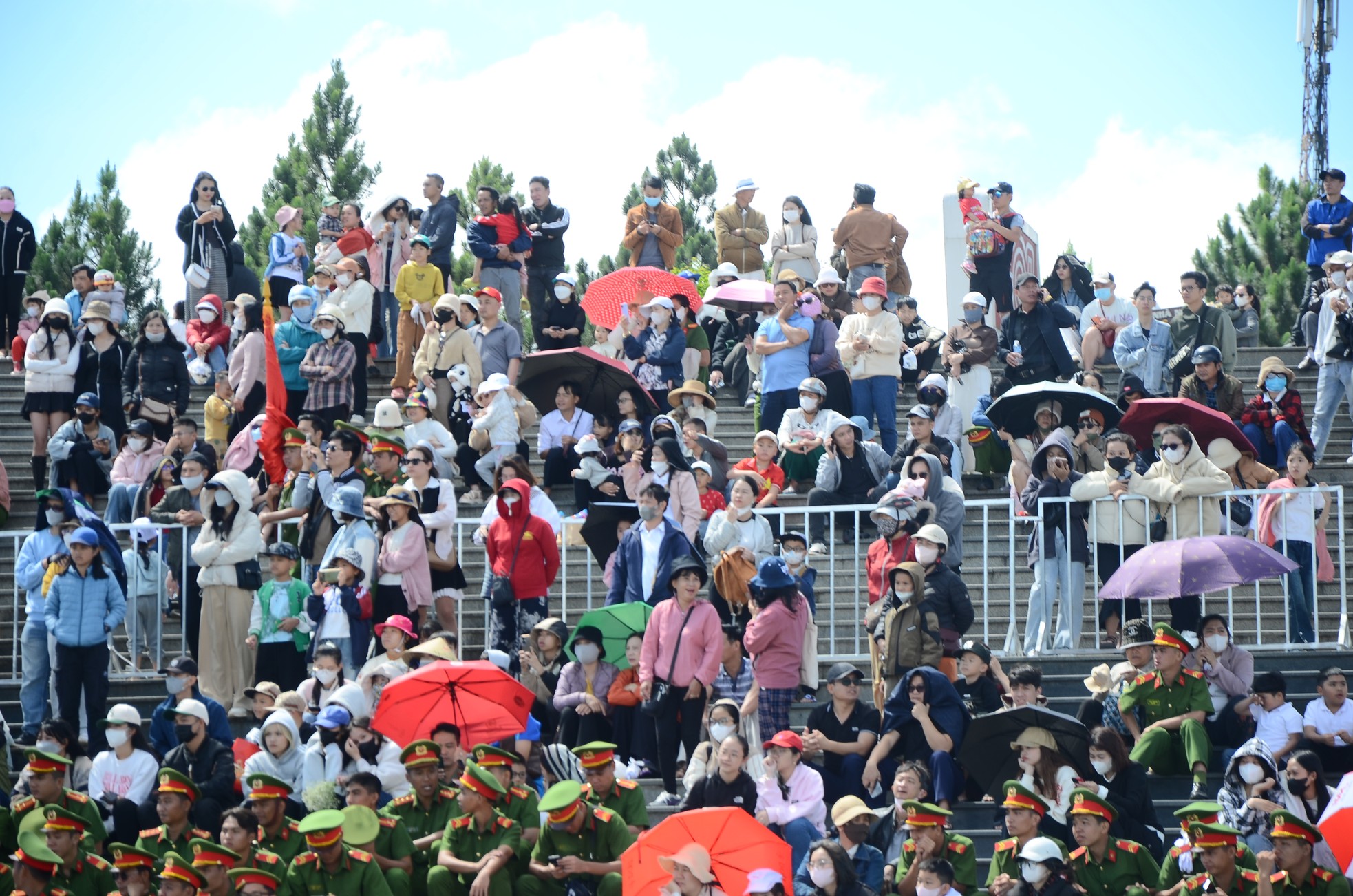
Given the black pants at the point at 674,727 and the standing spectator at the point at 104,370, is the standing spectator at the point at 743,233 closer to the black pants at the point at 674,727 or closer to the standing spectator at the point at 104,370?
the standing spectator at the point at 104,370

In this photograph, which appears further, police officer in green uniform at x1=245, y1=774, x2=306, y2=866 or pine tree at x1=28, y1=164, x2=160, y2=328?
pine tree at x1=28, y1=164, x2=160, y2=328

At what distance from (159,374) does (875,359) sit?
6321 mm

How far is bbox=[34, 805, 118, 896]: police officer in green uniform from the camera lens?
40.2 ft

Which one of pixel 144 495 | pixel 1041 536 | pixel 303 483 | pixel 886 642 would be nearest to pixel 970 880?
pixel 886 642

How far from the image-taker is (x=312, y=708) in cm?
1374

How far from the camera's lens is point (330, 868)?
11734 millimetres

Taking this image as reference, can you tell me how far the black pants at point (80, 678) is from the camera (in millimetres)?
14562

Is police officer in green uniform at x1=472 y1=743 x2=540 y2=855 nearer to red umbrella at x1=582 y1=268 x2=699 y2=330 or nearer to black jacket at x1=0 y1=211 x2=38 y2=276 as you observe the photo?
red umbrella at x1=582 y1=268 x2=699 y2=330

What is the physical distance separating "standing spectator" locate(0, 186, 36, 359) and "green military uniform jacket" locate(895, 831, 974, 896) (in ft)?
43.5

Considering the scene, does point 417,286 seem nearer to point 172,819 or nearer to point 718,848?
point 172,819

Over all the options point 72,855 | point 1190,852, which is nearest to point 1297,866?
point 1190,852

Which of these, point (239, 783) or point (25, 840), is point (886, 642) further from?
point (25, 840)

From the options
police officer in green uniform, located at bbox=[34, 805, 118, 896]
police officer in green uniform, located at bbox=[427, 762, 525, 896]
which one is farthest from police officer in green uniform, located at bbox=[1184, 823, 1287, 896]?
police officer in green uniform, located at bbox=[34, 805, 118, 896]

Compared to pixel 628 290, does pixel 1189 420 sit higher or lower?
lower
